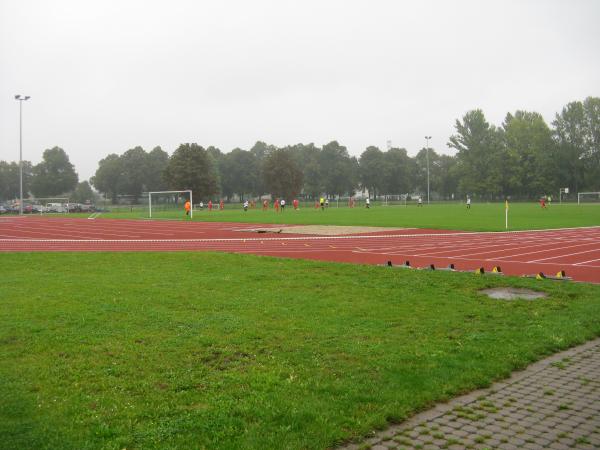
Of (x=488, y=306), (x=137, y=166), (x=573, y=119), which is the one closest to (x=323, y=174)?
(x=137, y=166)

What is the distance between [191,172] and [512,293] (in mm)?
80710

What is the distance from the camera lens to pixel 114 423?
430 centimetres

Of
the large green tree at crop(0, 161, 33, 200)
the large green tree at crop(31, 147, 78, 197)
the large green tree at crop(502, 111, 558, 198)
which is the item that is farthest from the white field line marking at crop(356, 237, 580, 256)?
the large green tree at crop(0, 161, 33, 200)

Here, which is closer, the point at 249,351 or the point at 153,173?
the point at 249,351

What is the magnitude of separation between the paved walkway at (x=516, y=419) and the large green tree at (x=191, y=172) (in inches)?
3315

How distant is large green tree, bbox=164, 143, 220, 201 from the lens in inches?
3440

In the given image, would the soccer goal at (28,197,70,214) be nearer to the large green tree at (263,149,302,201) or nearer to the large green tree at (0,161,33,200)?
the large green tree at (263,149,302,201)

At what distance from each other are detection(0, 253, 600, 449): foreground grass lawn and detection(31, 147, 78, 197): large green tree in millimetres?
106917

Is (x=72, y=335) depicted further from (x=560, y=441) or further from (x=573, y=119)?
(x=573, y=119)

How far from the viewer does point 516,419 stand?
4.55 m

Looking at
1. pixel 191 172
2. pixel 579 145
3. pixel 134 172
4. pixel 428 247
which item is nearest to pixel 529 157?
pixel 579 145

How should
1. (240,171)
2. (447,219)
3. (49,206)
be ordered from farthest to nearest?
(240,171) < (49,206) < (447,219)

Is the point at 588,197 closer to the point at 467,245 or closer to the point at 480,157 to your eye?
the point at 480,157

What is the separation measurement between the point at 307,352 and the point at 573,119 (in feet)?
361
